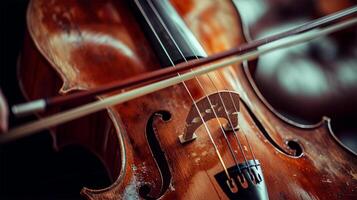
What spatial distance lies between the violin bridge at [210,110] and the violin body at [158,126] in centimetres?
2

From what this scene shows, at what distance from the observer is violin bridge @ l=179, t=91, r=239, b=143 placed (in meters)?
0.76

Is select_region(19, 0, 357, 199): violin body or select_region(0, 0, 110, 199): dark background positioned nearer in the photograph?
select_region(19, 0, 357, 199): violin body

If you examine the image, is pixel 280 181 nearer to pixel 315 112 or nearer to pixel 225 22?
pixel 315 112

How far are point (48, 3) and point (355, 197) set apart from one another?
1.03 meters

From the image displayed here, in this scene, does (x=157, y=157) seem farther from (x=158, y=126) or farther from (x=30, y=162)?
(x=30, y=162)

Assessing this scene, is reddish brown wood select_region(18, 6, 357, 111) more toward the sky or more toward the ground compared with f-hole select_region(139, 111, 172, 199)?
more toward the sky

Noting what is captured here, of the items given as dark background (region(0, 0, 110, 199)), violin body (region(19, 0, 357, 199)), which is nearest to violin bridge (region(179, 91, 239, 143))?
violin body (region(19, 0, 357, 199))

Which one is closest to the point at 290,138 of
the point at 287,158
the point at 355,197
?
the point at 287,158

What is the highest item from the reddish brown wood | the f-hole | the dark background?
the dark background

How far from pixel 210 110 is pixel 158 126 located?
149 mm

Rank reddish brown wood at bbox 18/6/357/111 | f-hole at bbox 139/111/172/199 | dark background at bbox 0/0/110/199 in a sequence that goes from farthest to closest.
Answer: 1. dark background at bbox 0/0/110/199
2. f-hole at bbox 139/111/172/199
3. reddish brown wood at bbox 18/6/357/111

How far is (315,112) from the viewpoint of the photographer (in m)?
1.26

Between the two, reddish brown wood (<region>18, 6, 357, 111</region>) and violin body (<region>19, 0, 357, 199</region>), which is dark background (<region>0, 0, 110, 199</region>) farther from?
reddish brown wood (<region>18, 6, 357, 111</region>)

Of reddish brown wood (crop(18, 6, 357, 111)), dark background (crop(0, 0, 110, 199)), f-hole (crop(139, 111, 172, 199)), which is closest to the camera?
reddish brown wood (crop(18, 6, 357, 111))
